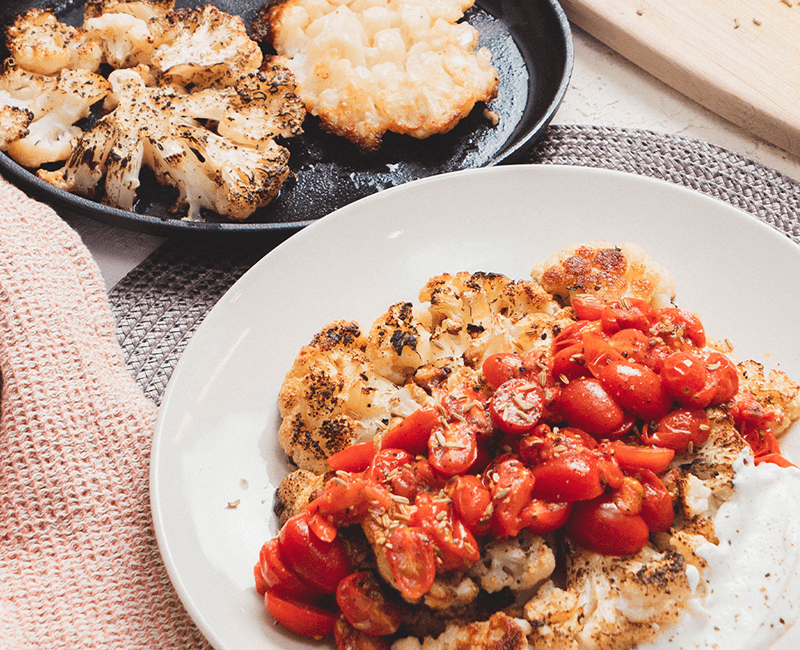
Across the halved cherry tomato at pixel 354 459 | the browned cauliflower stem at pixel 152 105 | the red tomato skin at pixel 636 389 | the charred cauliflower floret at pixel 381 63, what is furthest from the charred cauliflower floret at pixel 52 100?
the red tomato skin at pixel 636 389

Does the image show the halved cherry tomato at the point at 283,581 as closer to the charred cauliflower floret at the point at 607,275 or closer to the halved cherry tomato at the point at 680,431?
the halved cherry tomato at the point at 680,431

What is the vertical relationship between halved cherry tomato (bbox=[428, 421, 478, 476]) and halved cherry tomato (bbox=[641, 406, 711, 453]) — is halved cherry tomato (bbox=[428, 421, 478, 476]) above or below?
below

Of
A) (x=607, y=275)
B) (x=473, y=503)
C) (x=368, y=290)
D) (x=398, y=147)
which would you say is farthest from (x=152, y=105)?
(x=473, y=503)

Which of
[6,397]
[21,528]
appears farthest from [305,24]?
[21,528]

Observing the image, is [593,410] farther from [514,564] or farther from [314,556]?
[314,556]

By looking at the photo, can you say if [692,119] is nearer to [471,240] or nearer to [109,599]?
[471,240]

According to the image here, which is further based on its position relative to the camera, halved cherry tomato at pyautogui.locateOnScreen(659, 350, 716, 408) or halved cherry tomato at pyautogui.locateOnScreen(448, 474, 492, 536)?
halved cherry tomato at pyautogui.locateOnScreen(659, 350, 716, 408)

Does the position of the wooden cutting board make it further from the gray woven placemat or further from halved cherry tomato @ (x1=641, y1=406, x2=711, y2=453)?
halved cherry tomato @ (x1=641, y1=406, x2=711, y2=453)

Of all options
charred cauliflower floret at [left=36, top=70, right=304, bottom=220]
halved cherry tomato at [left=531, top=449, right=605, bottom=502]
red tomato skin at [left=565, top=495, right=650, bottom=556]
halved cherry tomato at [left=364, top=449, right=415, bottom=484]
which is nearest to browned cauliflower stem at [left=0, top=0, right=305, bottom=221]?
charred cauliflower floret at [left=36, top=70, right=304, bottom=220]
